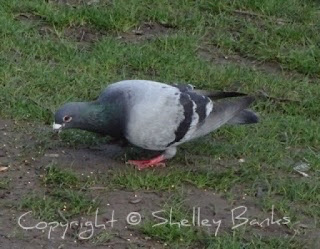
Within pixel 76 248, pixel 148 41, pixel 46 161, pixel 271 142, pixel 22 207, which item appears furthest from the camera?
pixel 148 41

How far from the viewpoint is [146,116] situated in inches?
249

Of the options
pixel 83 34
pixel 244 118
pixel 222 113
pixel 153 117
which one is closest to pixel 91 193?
pixel 153 117

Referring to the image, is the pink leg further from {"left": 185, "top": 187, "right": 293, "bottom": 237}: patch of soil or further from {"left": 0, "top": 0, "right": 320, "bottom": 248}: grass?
{"left": 185, "top": 187, "right": 293, "bottom": 237}: patch of soil

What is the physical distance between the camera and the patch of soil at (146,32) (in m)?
8.66

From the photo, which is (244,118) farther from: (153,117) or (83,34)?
(83,34)

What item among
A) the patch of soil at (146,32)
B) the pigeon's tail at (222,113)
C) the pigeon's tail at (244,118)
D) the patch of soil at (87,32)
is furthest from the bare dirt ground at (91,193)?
the patch of soil at (146,32)

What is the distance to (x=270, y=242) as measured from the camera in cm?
576

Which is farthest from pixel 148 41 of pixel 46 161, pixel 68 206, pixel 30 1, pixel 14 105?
pixel 68 206

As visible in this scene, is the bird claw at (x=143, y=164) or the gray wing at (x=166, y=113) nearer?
the gray wing at (x=166, y=113)

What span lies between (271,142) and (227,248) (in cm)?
166

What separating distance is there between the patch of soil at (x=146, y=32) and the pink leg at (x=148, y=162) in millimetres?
2199

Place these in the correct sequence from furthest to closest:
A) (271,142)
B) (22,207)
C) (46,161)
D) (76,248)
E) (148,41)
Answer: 1. (148,41)
2. (271,142)
3. (46,161)
4. (22,207)
5. (76,248)

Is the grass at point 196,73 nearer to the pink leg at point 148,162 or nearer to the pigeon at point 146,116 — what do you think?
the pink leg at point 148,162

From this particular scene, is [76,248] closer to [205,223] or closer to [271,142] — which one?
[205,223]
